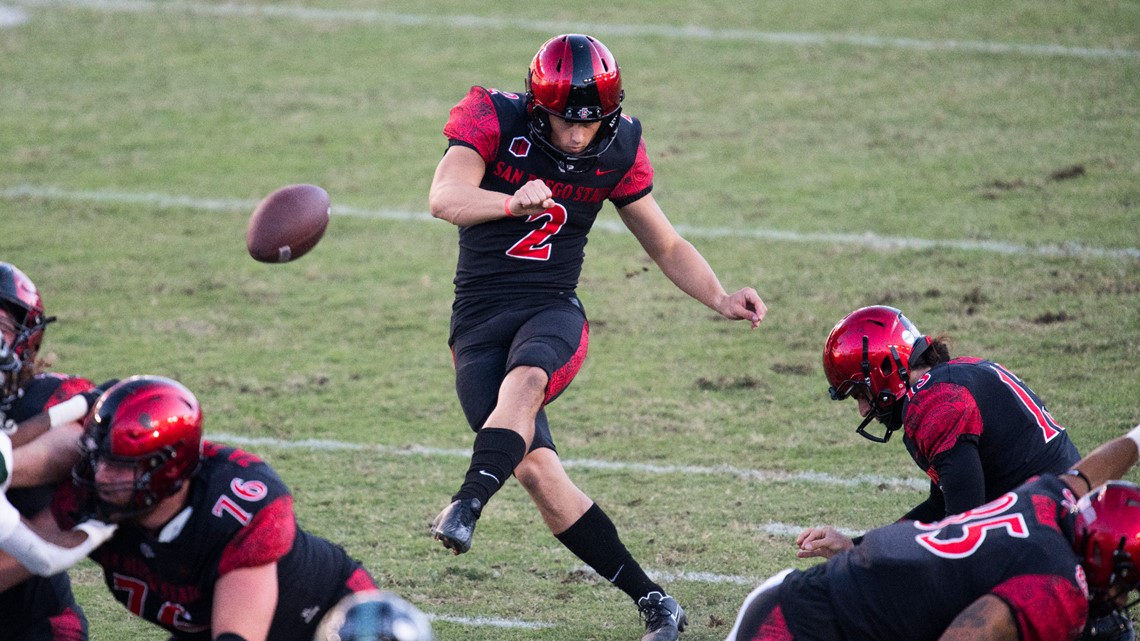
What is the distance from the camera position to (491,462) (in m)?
4.86

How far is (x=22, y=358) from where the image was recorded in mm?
4207

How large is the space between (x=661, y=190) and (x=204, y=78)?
471cm

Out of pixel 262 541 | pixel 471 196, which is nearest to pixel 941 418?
pixel 471 196

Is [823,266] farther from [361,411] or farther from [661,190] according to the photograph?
[361,411]

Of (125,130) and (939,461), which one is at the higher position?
(939,461)

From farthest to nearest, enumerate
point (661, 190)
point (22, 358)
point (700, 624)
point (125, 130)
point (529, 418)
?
point (125, 130) < point (661, 190) < point (700, 624) < point (529, 418) < point (22, 358)

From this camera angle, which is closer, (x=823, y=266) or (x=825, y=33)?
(x=823, y=266)

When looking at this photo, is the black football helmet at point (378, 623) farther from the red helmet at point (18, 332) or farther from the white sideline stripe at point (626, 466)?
the white sideline stripe at point (626, 466)

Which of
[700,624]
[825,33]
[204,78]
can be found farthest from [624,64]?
[700,624]

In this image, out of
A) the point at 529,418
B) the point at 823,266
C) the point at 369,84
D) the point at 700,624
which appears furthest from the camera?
the point at 369,84

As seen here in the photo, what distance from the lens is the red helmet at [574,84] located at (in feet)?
17.2

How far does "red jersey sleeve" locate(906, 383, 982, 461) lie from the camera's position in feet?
15.0

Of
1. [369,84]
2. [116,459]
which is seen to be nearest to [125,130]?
[369,84]

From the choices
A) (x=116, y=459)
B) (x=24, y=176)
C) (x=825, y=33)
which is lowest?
(x=24, y=176)
